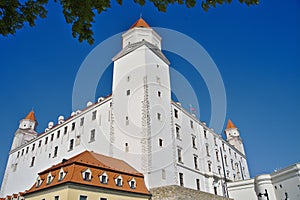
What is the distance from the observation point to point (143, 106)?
28594 millimetres

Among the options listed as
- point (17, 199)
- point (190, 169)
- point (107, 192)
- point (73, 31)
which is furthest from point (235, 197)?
point (73, 31)

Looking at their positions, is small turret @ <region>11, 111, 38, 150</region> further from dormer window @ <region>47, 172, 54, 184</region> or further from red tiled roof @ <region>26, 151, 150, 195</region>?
dormer window @ <region>47, 172, 54, 184</region>

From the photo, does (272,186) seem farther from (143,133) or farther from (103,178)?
(103,178)

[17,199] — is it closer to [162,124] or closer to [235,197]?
[162,124]

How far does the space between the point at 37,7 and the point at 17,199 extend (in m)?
33.0

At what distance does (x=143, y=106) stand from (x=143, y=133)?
138 inches

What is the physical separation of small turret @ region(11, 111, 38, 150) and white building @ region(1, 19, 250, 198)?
768 cm

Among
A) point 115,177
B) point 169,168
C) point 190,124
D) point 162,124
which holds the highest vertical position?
point 190,124

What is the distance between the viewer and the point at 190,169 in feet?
→ 101

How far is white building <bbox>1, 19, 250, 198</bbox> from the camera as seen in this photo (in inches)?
1068

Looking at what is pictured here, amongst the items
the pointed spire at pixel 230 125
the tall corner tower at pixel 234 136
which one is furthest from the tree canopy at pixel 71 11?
the pointed spire at pixel 230 125

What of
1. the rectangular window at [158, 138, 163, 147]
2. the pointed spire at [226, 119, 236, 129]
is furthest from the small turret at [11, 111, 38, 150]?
the pointed spire at [226, 119, 236, 129]

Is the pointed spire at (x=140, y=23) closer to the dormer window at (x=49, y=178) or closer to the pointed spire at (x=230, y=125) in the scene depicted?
the dormer window at (x=49, y=178)

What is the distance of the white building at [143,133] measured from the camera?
2712 cm
